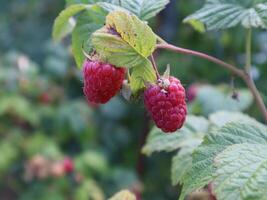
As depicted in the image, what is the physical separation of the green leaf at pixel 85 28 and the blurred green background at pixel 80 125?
5.44 ft

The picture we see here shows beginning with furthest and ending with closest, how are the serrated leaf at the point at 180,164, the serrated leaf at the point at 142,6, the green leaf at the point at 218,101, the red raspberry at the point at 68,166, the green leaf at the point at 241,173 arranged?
the red raspberry at the point at 68,166, the green leaf at the point at 218,101, the serrated leaf at the point at 180,164, the serrated leaf at the point at 142,6, the green leaf at the point at 241,173

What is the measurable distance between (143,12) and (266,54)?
257 cm

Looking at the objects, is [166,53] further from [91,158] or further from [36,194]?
[36,194]

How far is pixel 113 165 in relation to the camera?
11.8 ft

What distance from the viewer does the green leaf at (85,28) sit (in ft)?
3.61

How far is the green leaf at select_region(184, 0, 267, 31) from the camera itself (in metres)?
1.12

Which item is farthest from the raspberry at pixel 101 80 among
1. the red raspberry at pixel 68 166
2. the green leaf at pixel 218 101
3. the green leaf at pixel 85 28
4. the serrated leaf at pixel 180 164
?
the red raspberry at pixel 68 166

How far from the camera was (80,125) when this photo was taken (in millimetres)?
3232

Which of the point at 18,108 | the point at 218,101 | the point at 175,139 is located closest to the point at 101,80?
the point at 175,139

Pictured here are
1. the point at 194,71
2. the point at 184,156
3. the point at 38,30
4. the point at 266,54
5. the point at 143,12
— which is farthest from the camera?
the point at 38,30

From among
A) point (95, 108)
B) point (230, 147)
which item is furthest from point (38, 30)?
point (230, 147)

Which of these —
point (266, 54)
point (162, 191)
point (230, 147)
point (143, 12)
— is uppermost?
point (143, 12)

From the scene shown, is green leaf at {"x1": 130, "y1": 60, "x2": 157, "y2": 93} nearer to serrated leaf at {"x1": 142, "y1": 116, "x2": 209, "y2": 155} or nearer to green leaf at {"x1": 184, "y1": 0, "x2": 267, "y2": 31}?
green leaf at {"x1": 184, "y1": 0, "x2": 267, "y2": 31}

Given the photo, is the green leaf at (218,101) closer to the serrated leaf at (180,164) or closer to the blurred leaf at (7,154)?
the serrated leaf at (180,164)
